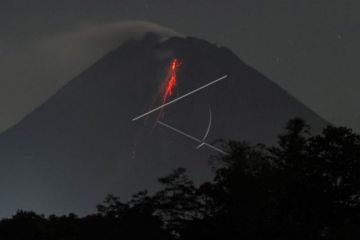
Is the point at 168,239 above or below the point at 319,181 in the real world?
below

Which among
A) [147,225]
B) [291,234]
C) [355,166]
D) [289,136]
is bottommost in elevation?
[291,234]

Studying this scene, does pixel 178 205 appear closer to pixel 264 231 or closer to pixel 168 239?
A: pixel 168 239

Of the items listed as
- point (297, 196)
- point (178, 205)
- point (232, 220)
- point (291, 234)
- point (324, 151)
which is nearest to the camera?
point (291, 234)

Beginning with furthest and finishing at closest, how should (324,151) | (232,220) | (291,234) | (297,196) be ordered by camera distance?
(324,151) → (297,196) → (232,220) → (291,234)

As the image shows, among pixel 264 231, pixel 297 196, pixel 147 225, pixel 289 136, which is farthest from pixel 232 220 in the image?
pixel 289 136

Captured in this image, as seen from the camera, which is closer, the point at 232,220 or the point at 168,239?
the point at 232,220

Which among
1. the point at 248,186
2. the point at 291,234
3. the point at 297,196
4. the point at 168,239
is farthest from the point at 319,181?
the point at 168,239
